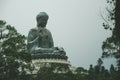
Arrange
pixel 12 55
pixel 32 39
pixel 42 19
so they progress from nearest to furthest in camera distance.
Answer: pixel 12 55, pixel 32 39, pixel 42 19

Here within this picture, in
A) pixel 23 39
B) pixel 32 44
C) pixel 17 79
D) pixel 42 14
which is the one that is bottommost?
pixel 17 79

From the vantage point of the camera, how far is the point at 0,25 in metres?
21.6

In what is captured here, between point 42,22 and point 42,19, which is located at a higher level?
point 42,19

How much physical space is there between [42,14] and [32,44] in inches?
142

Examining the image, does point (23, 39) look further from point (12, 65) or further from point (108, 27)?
point (108, 27)

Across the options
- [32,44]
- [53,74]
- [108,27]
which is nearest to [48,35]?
[32,44]

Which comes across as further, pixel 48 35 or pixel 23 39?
pixel 48 35

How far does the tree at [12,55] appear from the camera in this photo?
20016 millimetres

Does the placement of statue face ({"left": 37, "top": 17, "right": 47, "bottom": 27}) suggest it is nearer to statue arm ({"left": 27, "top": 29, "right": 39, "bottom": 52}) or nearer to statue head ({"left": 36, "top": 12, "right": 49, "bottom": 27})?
statue head ({"left": 36, "top": 12, "right": 49, "bottom": 27})

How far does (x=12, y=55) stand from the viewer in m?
20.4

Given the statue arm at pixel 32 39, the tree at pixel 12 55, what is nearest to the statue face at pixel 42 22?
the statue arm at pixel 32 39

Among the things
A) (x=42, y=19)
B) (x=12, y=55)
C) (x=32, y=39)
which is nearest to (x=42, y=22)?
(x=42, y=19)

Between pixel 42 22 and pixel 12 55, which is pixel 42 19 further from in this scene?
pixel 12 55

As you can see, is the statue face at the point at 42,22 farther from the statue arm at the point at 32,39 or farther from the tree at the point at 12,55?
the tree at the point at 12,55
